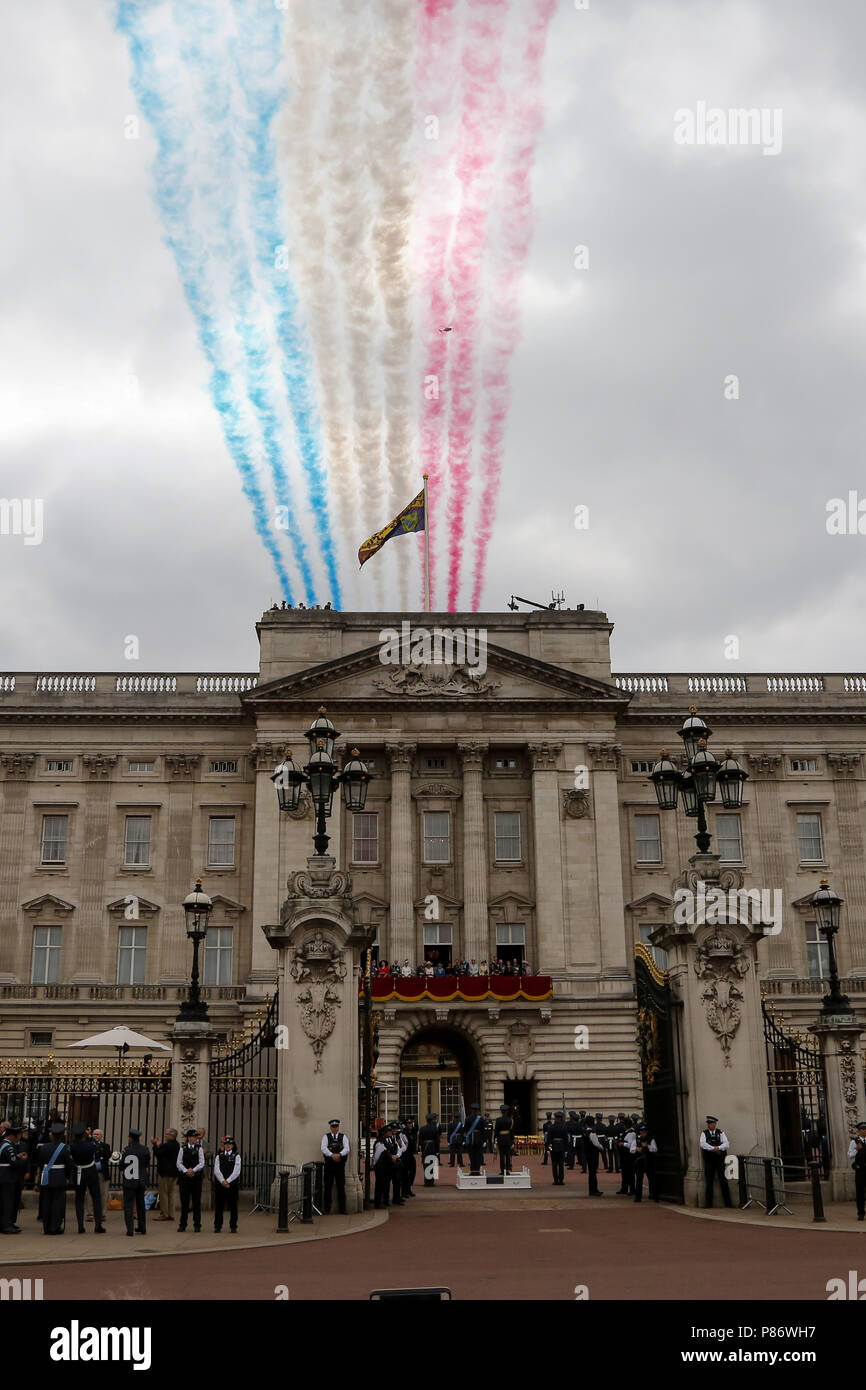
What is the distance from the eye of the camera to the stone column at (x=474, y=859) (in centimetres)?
5438

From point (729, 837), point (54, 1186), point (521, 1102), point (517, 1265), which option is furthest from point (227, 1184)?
point (729, 837)

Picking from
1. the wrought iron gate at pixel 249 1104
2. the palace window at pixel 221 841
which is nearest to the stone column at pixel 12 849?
the palace window at pixel 221 841

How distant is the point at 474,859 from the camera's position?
55.4 meters

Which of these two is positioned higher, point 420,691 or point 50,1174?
point 420,691

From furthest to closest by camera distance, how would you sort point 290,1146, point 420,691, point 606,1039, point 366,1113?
point 420,691 < point 606,1039 < point 366,1113 < point 290,1146

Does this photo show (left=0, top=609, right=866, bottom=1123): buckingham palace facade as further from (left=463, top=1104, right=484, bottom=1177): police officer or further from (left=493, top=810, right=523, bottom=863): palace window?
(left=463, top=1104, right=484, bottom=1177): police officer

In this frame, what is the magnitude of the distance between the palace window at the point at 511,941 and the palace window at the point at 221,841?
12184 millimetres

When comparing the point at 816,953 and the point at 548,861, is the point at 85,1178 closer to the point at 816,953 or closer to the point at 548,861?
the point at 548,861

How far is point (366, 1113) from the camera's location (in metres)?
23.9

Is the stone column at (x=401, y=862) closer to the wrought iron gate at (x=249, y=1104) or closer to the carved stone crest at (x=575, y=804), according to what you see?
the carved stone crest at (x=575, y=804)
